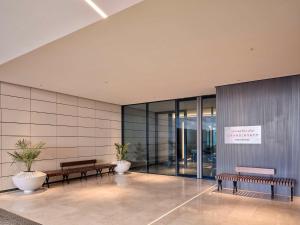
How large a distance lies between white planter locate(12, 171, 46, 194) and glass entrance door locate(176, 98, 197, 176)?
5109 millimetres

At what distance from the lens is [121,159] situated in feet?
33.7

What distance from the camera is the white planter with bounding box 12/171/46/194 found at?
6.49m

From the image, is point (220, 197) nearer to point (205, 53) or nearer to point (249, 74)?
point (249, 74)

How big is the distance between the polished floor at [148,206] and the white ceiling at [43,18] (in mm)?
3198

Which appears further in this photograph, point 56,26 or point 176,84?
point 176,84

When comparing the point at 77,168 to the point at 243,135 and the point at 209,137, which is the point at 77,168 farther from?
the point at 243,135

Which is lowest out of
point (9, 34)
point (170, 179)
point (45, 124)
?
point (170, 179)

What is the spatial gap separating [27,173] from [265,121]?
671cm

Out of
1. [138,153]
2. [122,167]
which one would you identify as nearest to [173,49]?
[122,167]

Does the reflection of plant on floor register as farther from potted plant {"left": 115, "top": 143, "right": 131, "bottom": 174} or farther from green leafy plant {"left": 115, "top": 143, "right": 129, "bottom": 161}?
green leafy plant {"left": 115, "top": 143, "right": 129, "bottom": 161}

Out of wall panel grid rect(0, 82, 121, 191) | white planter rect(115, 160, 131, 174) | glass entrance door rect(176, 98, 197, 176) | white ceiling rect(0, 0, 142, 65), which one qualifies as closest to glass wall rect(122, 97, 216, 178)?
glass entrance door rect(176, 98, 197, 176)

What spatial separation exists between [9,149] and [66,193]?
211 cm

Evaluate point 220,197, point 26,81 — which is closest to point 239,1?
point 220,197

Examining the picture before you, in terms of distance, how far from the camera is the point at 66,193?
258 inches
